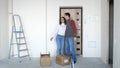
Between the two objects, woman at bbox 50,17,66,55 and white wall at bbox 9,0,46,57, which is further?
white wall at bbox 9,0,46,57

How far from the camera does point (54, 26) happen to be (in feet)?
24.0

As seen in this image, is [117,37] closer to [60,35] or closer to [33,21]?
[60,35]

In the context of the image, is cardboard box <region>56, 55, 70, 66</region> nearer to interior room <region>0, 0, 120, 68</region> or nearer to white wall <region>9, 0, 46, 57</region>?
interior room <region>0, 0, 120, 68</region>

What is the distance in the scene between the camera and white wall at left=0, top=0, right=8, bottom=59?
6.65m

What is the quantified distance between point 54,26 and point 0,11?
210 cm

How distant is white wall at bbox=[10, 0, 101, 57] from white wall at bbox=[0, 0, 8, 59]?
49cm

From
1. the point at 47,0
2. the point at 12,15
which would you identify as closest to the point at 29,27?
the point at 12,15

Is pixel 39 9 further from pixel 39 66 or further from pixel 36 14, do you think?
pixel 39 66

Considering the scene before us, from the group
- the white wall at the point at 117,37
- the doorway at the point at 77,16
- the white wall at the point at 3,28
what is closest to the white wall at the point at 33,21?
the white wall at the point at 3,28

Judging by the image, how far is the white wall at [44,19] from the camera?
7.20m

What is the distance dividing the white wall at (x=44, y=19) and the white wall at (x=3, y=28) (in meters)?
0.49

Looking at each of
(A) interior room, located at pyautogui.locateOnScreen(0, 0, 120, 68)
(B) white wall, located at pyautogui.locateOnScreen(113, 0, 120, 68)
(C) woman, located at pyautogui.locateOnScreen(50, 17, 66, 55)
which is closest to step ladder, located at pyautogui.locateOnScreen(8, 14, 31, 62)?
(A) interior room, located at pyautogui.locateOnScreen(0, 0, 120, 68)

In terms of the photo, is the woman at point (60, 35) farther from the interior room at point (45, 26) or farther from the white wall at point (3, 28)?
the white wall at point (3, 28)

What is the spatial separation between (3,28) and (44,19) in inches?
62.8
